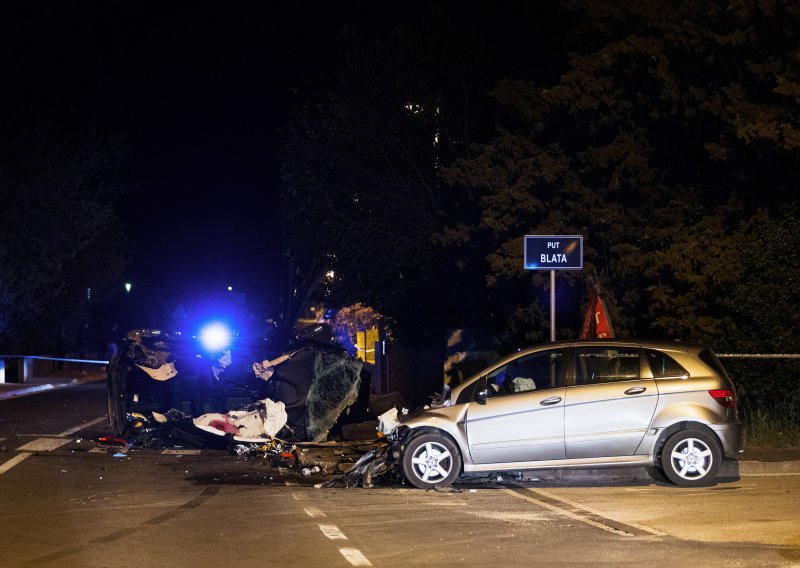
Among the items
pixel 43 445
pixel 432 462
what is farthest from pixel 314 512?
pixel 43 445

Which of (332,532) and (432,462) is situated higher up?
(432,462)

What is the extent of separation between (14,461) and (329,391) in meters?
4.43

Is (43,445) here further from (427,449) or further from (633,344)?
(633,344)

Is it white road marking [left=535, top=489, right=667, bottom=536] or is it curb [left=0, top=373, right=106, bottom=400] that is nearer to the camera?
white road marking [left=535, top=489, right=667, bottom=536]

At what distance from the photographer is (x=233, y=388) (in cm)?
1670

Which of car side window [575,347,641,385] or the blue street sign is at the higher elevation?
the blue street sign

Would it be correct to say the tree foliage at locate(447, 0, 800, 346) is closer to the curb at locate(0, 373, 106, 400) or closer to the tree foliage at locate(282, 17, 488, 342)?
the tree foliage at locate(282, 17, 488, 342)

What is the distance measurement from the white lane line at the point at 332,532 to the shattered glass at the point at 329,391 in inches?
254

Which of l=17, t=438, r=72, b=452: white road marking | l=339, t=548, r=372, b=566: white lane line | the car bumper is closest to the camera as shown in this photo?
l=339, t=548, r=372, b=566: white lane line

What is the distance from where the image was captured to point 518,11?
24578 millimetres

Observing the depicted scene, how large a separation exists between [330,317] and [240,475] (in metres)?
30.6

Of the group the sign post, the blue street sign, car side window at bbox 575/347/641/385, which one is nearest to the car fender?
car side window at bbox 575/347/641/385

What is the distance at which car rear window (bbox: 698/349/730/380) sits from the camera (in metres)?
12.4

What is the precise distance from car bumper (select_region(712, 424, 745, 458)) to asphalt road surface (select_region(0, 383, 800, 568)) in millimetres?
408
